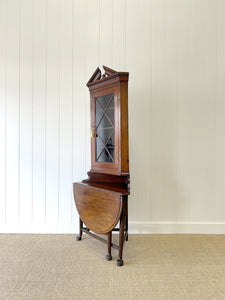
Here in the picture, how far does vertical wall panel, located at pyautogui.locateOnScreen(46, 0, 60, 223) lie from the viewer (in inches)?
99.4

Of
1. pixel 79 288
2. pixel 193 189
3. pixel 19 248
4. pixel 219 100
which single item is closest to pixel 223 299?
pixel 79 288

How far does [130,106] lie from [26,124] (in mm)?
1167

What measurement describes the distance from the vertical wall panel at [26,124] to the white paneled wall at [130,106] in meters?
0.01

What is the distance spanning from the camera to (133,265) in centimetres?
184

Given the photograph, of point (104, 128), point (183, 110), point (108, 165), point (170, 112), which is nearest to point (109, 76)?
point (104, 128)

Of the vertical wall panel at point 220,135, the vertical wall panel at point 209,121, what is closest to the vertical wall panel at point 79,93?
the vertical wall panel at point 209,121

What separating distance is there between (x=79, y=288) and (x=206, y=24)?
2.79m

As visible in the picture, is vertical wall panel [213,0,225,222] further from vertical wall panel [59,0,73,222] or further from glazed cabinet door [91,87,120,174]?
vertical wall panel [59,0,73,222]

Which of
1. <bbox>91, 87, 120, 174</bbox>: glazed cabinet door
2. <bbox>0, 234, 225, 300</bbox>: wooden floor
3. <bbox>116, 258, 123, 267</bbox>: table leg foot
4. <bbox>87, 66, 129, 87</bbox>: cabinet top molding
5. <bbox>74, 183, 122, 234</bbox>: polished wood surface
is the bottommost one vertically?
<bbox>0, 234, 225, 300</bbox>: wooden floor

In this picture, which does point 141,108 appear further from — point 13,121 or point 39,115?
point 13,121

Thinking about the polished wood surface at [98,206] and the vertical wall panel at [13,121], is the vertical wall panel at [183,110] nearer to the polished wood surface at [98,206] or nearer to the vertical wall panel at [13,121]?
the polished wood surface at [98,206]

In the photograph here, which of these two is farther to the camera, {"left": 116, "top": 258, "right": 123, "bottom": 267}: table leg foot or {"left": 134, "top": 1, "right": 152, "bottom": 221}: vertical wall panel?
{"left": 134, "top": 1, "right": 152, "bottom": 221}: vertical wall panel

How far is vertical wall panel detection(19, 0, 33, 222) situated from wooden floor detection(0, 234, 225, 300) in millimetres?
365

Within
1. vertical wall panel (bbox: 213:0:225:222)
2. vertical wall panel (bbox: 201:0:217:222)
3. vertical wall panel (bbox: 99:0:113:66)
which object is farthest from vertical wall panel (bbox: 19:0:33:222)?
vertical wall panel (bbox: 213:0:225:222)
